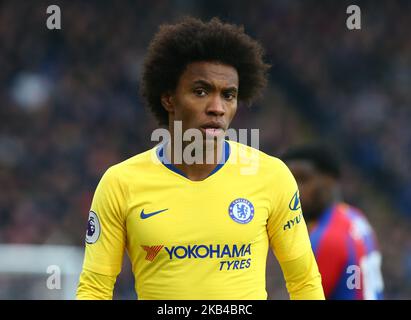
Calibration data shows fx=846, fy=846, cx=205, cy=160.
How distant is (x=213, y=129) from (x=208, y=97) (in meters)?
0.15

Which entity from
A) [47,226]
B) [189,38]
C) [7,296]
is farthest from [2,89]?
[189,38]

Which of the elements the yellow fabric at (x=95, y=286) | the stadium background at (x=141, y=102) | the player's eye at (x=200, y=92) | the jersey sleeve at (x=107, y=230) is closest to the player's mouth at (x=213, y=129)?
the player's eye at (x=200, y=92)

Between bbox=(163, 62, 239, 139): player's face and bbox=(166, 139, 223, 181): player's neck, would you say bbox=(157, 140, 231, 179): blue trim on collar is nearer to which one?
bbox=(166, 139, 223, 181): player's neck

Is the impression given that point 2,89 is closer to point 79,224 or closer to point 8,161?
point 8,161

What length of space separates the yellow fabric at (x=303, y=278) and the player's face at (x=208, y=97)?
0.66 m

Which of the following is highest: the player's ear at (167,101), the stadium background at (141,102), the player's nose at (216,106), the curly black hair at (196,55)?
the stadium background at (141,102)

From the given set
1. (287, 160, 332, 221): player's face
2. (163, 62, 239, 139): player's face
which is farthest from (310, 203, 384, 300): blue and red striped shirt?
(163, 62, 239, 139): player's face

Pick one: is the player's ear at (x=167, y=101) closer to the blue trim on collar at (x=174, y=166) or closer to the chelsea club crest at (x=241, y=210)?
the blue trim on collar at (x=174, y=166)

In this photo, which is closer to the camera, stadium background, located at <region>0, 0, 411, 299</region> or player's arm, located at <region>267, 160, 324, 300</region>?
player's arm, located at <region>267, 160, 324, 300</region>

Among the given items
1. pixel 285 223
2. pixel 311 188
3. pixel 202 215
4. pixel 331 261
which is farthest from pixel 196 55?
pixel 311 188

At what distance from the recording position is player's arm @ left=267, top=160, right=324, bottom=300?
12.4 ft

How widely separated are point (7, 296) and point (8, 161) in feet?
12.4

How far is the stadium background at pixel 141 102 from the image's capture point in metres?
12.4

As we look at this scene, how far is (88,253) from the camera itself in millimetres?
3801
